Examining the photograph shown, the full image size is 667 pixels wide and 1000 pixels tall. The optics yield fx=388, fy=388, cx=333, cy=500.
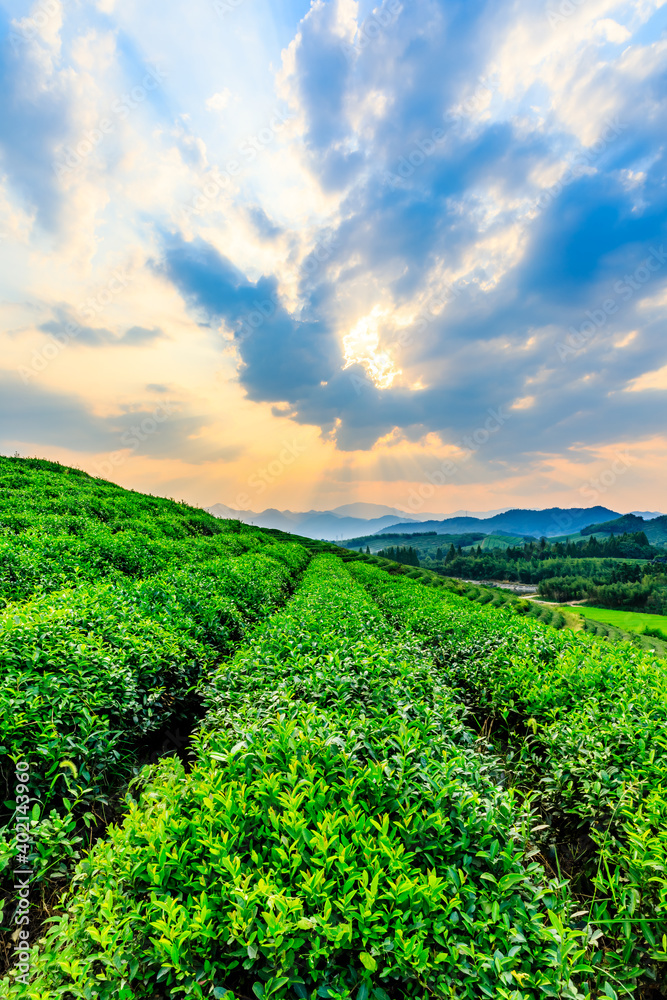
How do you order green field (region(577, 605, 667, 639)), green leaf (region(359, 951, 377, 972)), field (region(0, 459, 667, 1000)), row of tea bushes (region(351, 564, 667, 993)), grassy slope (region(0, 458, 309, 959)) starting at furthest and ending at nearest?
green field (region(577, 605, 667, 639)) → grassy slope (region(0, 458, 309, 959)) → row of tea bushes (region(351, 564, 667, 993)) → field (region(0, 459, 667, 1000)) → green leaf (region(359, 951, 377, 972))

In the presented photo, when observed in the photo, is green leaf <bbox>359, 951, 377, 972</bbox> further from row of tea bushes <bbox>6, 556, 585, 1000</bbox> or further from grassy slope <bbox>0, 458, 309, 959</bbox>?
grassy slope <bbox>0, 458, 309, 959</bbox>

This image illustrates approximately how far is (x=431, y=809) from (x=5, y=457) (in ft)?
88.6

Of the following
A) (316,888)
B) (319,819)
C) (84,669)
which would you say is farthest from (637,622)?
(84,669)

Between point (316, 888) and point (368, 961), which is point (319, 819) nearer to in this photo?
point (316, 888)

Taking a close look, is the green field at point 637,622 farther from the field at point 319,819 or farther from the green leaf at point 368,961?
the green leaf at point 368,961

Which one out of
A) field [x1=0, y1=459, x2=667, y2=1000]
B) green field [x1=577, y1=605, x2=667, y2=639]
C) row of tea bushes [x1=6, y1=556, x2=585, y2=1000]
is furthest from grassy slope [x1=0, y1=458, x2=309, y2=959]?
green field [x1=577, y1=605, x2=667, y2=639]

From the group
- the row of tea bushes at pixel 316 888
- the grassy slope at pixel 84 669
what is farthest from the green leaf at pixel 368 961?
the grassy slope at pixel 84 669

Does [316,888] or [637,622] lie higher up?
[316,888]

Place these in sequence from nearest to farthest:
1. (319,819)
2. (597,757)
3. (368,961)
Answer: (368,961), (319,819), (597,757)

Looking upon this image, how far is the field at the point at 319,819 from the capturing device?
6.13ft

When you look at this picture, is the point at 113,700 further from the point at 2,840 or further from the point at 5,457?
the point at 5,457

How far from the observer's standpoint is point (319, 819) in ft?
7.74

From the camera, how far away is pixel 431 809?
8.55ft

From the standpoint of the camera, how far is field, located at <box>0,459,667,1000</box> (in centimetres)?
187
